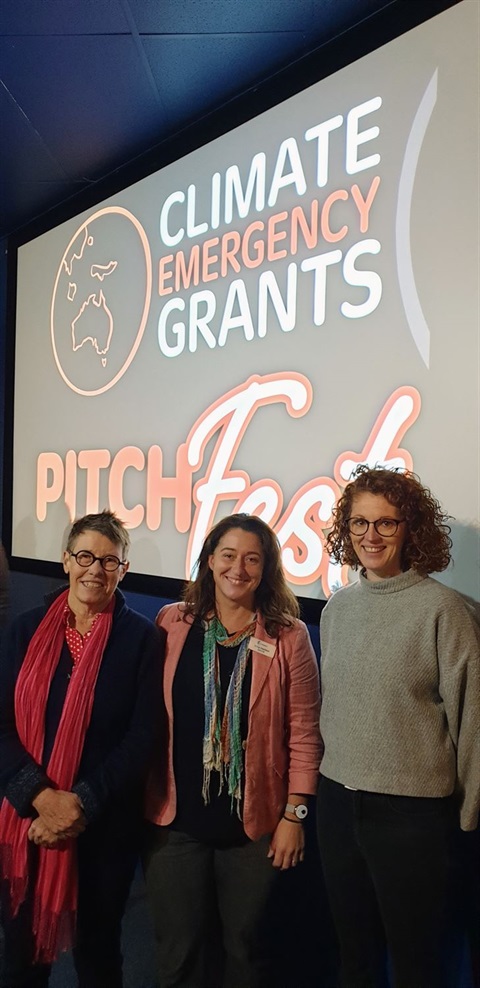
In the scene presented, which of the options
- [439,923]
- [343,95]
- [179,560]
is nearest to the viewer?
[439,923]

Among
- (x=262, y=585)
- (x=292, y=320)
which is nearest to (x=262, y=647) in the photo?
(x=262, y=585)

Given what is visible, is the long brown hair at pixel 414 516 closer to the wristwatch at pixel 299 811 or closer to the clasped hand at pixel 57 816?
Answer: the wristwatch at pixel 299 811

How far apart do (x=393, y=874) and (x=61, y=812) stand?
27.7 inches

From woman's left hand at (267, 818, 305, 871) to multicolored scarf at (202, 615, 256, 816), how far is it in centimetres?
12

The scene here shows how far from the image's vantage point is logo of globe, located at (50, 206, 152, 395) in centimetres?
276

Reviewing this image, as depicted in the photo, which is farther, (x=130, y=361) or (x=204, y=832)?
(x=130, y=361)

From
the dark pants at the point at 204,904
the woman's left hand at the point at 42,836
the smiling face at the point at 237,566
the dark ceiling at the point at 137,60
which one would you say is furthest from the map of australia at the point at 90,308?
the dark pants at the point at 204,904

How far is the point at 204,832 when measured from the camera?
5.02 ft

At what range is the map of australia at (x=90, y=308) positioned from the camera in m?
2.91

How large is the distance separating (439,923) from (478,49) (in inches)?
75.9

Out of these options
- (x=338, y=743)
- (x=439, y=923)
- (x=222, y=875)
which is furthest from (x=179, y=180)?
(x=439, y=923)

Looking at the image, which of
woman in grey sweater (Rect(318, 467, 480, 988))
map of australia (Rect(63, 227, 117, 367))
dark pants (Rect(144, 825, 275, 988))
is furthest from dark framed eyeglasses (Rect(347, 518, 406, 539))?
map of australia (Rect(63, 227, 117, 367))

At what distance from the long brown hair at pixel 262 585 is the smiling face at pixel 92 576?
0.62 ft

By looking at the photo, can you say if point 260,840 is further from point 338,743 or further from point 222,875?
point 338,743
